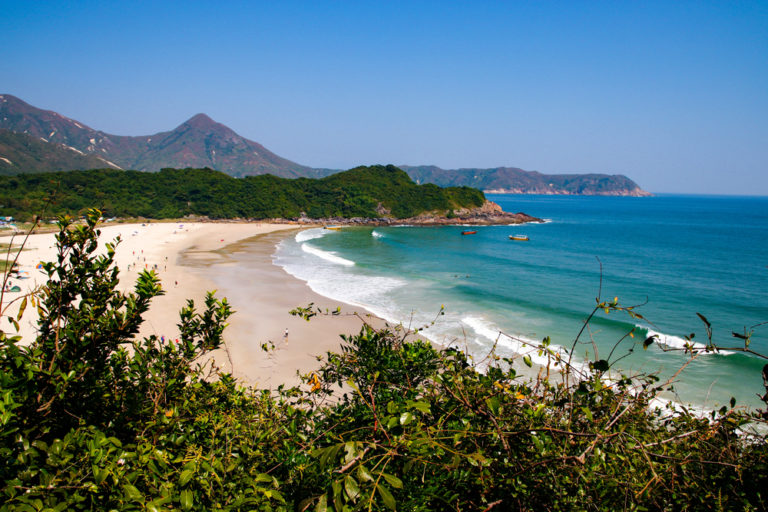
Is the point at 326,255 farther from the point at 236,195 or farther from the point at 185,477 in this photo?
the point at 236,195

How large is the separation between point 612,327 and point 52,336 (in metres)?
21.9

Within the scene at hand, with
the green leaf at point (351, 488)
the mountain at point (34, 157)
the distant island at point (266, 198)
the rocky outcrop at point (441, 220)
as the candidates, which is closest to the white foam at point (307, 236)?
the rocky outcrop at point (441, 220)

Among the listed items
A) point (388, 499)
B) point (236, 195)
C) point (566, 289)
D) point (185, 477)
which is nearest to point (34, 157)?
point (236, 195)

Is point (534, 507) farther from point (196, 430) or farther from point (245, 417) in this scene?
point (245, 417)

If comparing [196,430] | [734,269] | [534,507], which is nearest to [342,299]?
[196,430]

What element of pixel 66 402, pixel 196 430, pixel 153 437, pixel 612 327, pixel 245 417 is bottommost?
pixel 612 327

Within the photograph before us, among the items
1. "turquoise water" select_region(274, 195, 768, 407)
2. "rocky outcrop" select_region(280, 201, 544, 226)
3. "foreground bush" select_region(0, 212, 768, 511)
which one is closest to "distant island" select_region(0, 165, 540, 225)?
"rocky outcrop" select_region(280, 201, 544, 226)

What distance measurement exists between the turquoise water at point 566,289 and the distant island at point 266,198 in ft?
80.5

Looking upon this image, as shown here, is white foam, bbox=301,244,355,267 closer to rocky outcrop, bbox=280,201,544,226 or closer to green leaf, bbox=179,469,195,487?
rocky outcrop, bbox=280,201,544,226

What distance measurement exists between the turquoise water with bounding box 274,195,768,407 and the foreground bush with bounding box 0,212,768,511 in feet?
5.16

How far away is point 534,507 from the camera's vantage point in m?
2.08

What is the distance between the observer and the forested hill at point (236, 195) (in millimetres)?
64200

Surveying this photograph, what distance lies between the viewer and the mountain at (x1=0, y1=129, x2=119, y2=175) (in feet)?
376

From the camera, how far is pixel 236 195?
7844cm
